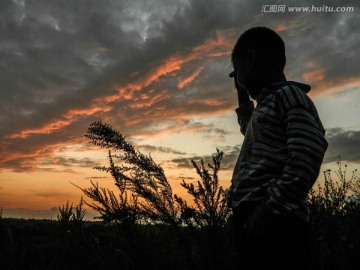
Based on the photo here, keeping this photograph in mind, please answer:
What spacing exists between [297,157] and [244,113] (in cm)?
132

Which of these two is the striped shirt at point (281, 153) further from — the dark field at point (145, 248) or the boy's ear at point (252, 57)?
the dark field at point (145, 248)

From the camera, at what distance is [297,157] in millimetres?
1872

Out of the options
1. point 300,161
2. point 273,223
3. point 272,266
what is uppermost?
point 300,161

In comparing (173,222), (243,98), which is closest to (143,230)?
(173,222)

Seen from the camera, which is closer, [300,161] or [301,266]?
[300,161]

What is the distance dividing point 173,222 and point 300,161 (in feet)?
7.36

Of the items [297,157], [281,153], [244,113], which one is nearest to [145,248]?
[244,113]

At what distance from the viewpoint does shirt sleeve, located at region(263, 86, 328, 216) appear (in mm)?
1824

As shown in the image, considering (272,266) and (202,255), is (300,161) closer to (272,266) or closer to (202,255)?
(272,266)

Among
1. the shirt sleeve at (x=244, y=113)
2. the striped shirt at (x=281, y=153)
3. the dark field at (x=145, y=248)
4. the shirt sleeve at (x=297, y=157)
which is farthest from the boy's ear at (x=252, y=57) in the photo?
the dark field at (x=145, y=248)

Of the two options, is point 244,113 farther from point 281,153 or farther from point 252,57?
point 281,153

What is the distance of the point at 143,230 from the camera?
3643 mm

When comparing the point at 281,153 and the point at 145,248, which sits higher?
the point at 281,153

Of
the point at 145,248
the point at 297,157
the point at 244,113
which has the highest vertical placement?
the point at 244,113
